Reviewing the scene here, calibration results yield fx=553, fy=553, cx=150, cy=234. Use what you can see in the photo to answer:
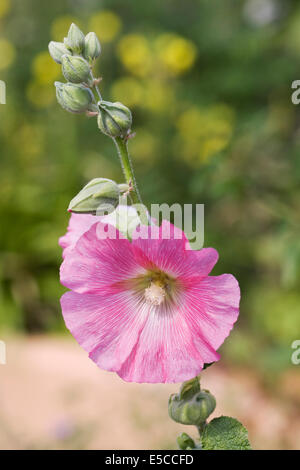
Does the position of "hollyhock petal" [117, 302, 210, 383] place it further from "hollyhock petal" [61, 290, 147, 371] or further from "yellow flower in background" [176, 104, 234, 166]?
"yellow flower in background" [176, 104, 234, 166]

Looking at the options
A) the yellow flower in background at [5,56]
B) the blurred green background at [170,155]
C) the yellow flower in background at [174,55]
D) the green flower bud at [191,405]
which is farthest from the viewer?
the yellow flower in background at [5,56]

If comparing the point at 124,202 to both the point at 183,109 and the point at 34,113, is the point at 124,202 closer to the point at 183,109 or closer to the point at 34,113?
the point at 183,109

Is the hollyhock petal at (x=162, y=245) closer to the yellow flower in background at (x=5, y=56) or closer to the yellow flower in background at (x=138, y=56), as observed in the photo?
the yellow flower in background at (x=138, y=56)

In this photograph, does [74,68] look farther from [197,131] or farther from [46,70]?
[46,70]

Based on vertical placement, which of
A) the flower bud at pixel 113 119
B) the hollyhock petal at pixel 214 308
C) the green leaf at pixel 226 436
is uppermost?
the flower bud at pixel 113 119

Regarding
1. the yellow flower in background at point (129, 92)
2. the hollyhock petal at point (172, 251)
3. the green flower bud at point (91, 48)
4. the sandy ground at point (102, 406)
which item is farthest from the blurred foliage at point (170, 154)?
the hollyhock petal at point (172, 251)

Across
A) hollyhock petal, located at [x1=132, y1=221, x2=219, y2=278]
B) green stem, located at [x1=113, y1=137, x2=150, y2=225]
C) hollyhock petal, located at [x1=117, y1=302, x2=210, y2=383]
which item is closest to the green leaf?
hollyhock petal, located at [x1=117, y1=302, x2=210, y2=383]

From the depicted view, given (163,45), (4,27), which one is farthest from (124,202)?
(4,27)
